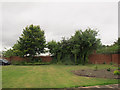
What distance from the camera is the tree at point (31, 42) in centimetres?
1630

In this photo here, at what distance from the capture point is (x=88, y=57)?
17125 millimetres

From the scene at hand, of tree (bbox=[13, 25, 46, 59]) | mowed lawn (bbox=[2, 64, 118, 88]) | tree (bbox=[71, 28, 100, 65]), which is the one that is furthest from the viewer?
tree (bbox=[13, 25, 46, 59])

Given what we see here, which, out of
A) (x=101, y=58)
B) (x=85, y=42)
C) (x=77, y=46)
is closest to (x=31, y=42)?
(x=77, y=46)

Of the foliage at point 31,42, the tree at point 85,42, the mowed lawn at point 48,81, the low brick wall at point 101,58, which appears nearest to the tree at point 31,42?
the foliage at point 31,42

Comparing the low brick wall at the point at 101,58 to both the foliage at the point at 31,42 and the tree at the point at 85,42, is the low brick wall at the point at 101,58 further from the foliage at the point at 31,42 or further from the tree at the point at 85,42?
the foliage at the point at 31,42

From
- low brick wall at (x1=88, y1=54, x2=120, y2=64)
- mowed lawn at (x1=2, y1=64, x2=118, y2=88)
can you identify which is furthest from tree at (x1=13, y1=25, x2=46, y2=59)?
mowed lawn at (x1=2, y1=64, x2=118, y2=88)

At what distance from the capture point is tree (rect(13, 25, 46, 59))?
16297 mm

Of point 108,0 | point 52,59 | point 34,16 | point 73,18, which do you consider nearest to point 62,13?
point 73,18

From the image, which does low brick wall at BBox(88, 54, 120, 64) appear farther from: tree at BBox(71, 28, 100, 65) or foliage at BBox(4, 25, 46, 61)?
foliage at BBox(4, 25, 46, 61)

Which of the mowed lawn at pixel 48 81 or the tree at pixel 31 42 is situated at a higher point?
the tree at pixel 31 42

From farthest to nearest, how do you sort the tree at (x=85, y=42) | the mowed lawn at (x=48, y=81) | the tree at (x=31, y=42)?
the tree at (x=31, y=42) < the tree at (x=85, y=42) < the mowed lawn at (x=48, y=81)

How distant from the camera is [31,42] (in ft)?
53.7

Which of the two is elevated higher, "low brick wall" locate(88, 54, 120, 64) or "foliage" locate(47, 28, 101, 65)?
"foliage" locate(47, 28, 101, 65)

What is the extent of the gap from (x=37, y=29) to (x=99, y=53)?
38.5 ft
